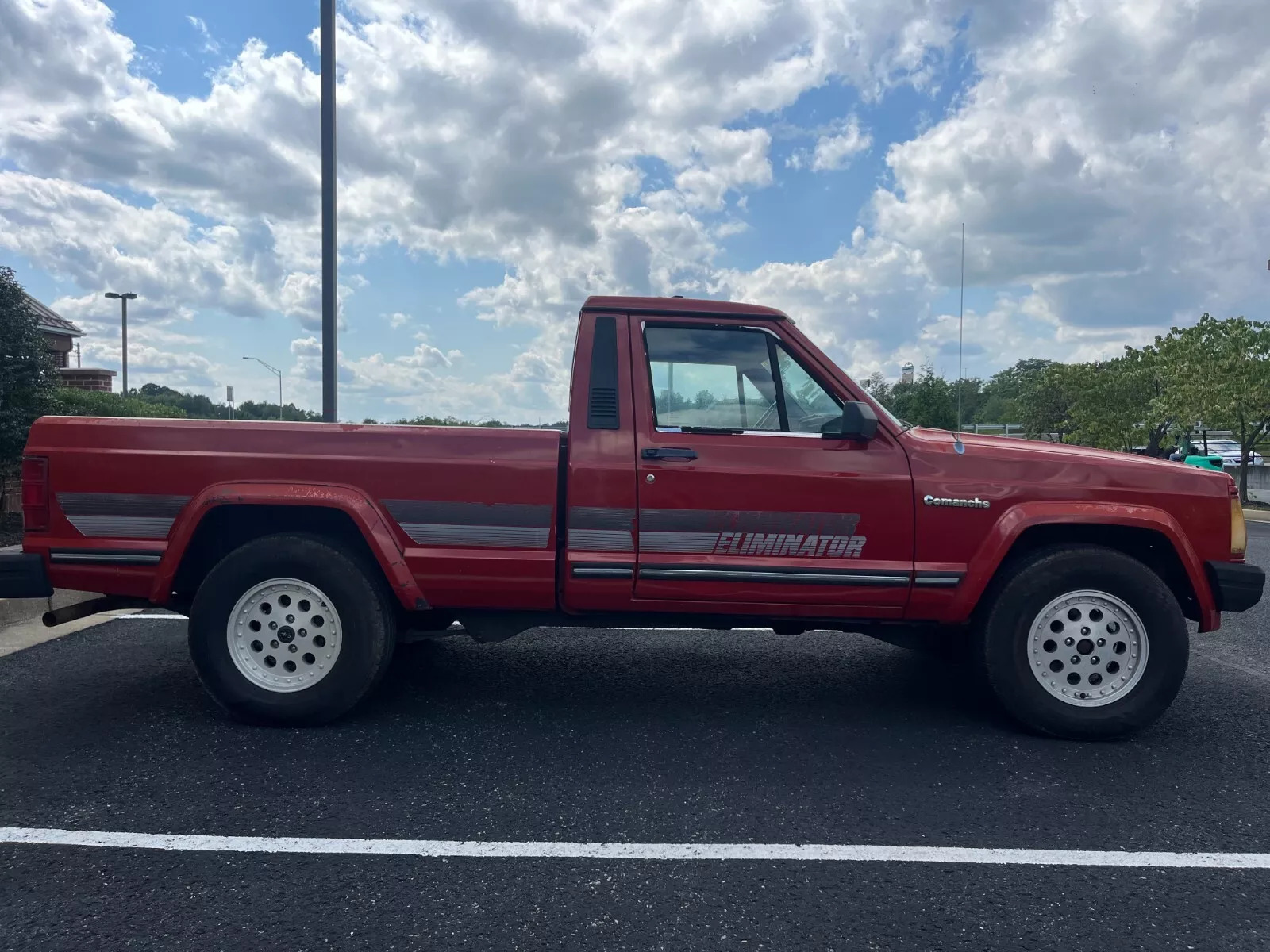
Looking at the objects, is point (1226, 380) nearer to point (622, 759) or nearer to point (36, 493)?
point (622, 759)

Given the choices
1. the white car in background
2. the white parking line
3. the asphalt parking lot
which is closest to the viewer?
the asphalt parking lot

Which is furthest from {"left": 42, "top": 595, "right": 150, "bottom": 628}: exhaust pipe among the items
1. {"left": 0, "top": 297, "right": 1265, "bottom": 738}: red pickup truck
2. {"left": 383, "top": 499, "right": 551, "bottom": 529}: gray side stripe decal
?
{"left": 383, "top": 499, "right": 551, "bottom": 529}: gray side stripe decal

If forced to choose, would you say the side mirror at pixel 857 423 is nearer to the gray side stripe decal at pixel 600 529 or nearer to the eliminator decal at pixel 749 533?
the eliminator decal at pixel 749 533

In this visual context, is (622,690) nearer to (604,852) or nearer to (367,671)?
(367,671)

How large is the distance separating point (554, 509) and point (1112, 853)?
101 inches

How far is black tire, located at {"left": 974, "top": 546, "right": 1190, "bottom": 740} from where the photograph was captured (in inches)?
168

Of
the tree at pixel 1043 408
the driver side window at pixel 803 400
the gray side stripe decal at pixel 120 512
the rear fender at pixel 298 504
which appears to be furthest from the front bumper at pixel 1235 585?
the tree at pixel 1043 408

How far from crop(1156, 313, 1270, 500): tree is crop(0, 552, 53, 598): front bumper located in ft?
98.8

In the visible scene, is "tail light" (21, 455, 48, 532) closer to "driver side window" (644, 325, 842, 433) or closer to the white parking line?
the white parking line

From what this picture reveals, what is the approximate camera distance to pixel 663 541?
432 centimetres

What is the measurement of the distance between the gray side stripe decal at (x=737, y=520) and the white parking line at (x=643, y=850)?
1525mm

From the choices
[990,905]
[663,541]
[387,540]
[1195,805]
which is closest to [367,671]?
[387,540]

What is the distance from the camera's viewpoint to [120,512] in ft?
14.1

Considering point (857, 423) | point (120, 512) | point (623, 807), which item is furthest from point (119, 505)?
point (857, 423)
